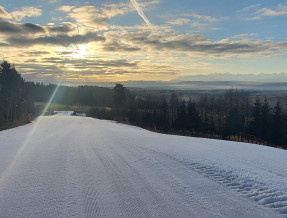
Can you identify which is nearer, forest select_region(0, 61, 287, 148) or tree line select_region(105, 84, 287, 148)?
forest select_region(0, 61, 287, 148)

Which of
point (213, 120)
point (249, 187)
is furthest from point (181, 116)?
point (249, 187)

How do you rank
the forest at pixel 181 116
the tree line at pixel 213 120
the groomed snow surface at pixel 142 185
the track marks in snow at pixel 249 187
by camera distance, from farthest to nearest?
the tree line at pixel 213 120
the forest at pixel 181 116
the track marks in snow at pixel 249 187
the groomed snow surface at pixel 142 185

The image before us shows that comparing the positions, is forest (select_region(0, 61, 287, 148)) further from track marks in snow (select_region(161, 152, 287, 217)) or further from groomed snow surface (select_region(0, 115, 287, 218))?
track marks in snow (select_region(161, 152, 287, 217))

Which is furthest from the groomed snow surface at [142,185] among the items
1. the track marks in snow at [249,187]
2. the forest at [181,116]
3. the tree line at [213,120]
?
the tree line at [213,120]

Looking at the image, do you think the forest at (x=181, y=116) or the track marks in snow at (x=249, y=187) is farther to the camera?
the forest at (x=181, y=116)

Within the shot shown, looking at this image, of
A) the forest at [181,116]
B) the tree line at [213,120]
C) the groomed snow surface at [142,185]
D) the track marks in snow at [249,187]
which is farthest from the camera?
the tree line at [213,120]

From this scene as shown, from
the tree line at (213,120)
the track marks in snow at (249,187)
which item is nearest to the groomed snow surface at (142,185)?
the track marks in snow at (249,187)

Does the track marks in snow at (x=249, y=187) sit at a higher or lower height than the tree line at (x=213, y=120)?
higher

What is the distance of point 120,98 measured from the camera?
84.8 meters

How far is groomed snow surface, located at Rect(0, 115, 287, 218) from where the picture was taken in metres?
4.08

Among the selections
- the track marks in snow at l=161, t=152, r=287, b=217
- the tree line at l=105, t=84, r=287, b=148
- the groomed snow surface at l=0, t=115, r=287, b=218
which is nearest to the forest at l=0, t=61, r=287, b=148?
the tree line at l=105, t=84, r=287, b=148

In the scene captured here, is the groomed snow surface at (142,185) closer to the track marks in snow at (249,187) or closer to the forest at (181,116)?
the track marks in snow at (249,187)

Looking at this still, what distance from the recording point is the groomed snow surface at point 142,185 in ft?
13.4

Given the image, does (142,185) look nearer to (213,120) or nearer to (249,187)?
(249,187)
